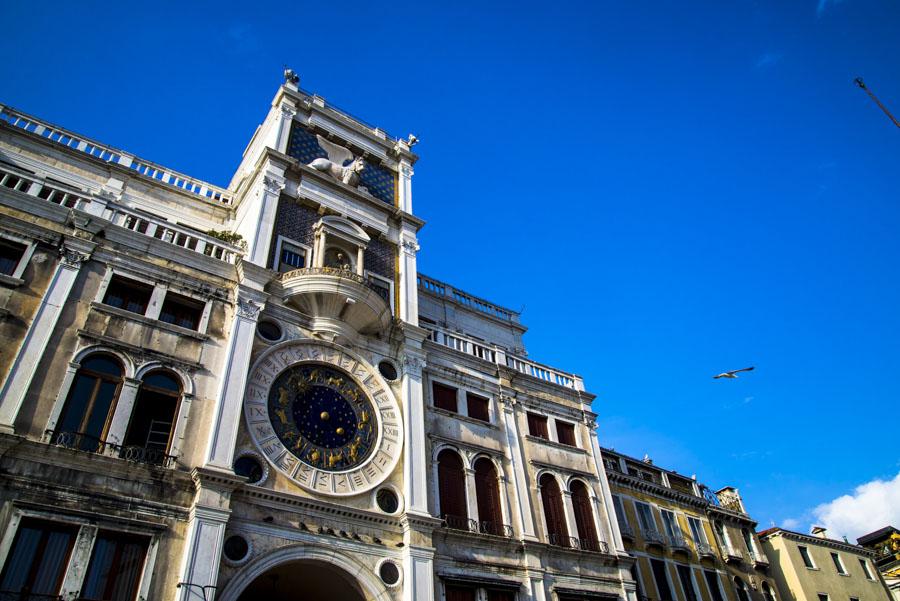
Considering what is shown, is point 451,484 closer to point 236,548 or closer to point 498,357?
point 498,357

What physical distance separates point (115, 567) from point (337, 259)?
1384 cm

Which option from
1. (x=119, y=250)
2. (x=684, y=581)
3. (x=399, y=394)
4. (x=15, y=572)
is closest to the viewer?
(x=15, y=572)

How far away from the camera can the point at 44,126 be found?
967 inches

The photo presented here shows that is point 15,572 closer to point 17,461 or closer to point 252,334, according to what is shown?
point 17,461

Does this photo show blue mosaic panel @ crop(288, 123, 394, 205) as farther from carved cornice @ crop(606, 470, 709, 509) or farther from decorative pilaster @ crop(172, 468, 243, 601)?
carved cornice @ crop(606, 470, 709, 509)

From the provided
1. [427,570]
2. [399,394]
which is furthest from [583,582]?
[399,394]

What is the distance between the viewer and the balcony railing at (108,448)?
52.7ft

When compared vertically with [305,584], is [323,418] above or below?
above

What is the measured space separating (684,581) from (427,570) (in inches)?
722

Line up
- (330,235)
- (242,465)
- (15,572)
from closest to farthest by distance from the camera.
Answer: (15,572) → (242,465) → (330,235)

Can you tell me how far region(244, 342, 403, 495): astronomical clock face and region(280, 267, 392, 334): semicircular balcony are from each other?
1.16m

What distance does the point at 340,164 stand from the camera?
29.4 m

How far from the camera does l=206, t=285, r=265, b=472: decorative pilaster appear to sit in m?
17.9

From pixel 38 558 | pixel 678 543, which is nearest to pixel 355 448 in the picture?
pixel 38 558
